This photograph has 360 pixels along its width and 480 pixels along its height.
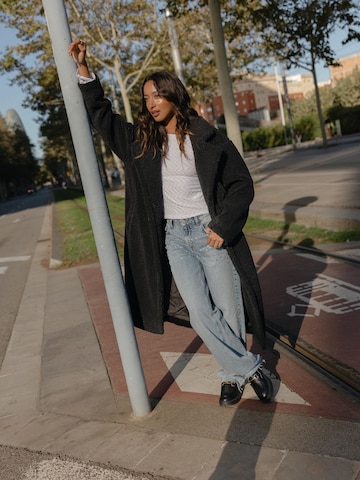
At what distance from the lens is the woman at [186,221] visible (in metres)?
2.99

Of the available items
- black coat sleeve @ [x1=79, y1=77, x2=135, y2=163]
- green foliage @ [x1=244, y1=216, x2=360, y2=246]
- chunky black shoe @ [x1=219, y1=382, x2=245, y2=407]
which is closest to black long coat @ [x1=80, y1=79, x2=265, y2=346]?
black coat sleeve @ [x1=79, y1=77, x2=135, y2=163]

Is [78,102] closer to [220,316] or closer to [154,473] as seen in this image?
[220,316]

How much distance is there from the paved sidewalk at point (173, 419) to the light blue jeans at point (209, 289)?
0.27 meters

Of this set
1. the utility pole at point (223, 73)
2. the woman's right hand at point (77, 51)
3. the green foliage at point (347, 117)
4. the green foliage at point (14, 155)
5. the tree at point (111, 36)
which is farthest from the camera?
the green foliage at point (14, 155)

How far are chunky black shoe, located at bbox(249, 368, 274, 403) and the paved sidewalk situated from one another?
49 millimetres

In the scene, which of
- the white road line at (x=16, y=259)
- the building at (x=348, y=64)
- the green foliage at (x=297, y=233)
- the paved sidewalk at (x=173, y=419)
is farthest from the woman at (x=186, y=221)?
the building at (x=348, y=64)

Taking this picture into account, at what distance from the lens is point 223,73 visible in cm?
1394

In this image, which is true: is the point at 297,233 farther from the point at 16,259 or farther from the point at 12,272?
the point at 16,259

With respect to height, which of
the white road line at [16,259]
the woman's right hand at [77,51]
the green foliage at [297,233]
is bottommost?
the white road line at [16,259]

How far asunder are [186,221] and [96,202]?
0.49 m

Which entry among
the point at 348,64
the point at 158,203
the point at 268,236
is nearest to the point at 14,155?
the point at 348,64

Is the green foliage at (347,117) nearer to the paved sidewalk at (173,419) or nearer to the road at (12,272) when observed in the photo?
the road at (12,272)

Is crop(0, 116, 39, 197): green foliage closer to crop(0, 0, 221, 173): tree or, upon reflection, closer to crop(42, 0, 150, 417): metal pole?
crop(0, 0, 221, 173): tree

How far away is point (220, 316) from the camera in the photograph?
318 centimetres
